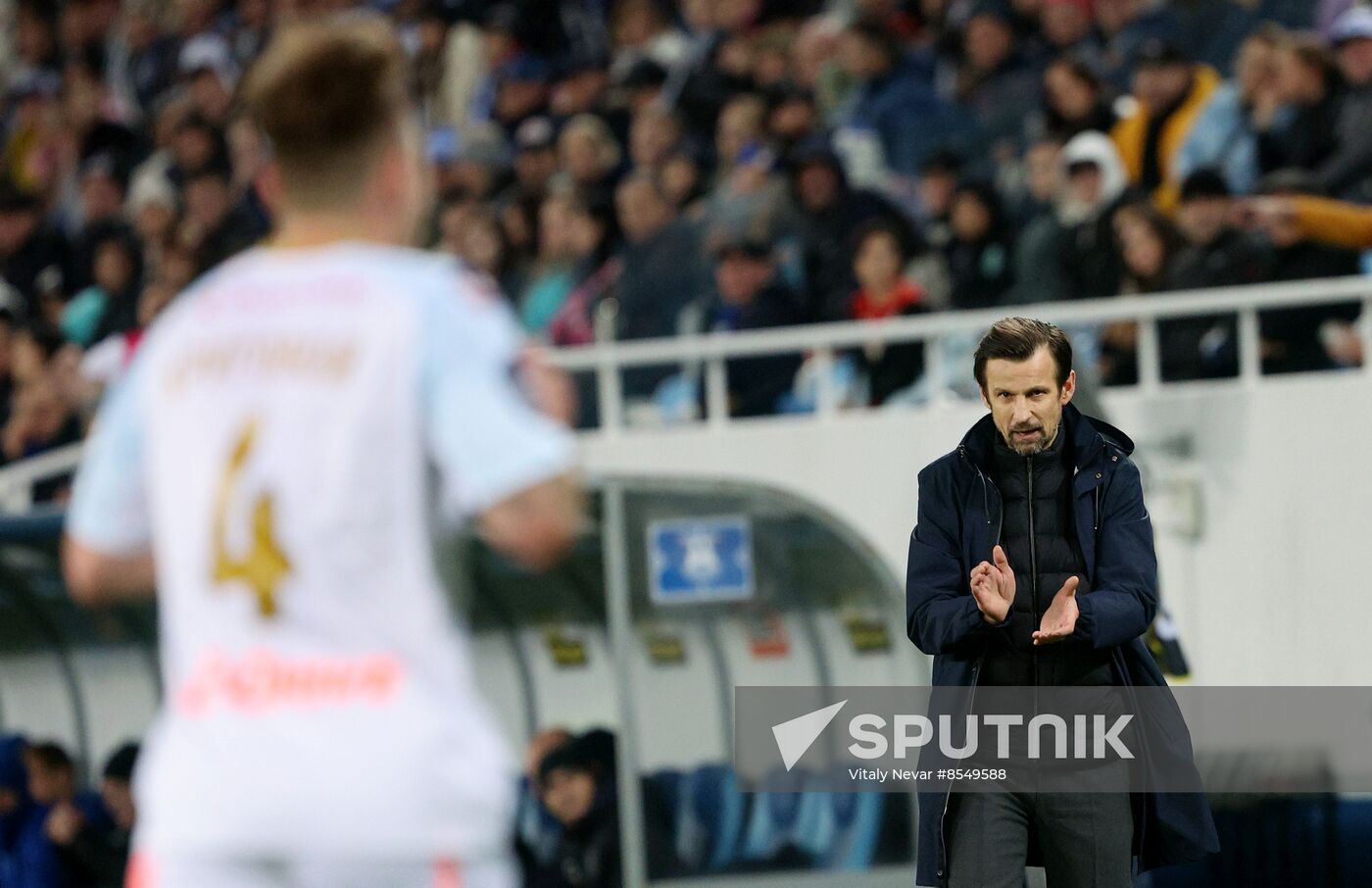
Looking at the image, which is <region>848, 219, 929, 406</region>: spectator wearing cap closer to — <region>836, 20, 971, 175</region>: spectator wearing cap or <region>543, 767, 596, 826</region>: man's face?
<region>836, 20, 971, 175</region>: spectator wearing cap

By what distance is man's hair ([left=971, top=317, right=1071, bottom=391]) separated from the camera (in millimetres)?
4098

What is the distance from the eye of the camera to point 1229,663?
25.3 ft

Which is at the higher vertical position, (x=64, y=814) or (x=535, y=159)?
(x=535, y=159)

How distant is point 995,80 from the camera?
1043 centimetres

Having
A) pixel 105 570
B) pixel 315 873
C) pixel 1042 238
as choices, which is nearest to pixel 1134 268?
pixel 1042 238

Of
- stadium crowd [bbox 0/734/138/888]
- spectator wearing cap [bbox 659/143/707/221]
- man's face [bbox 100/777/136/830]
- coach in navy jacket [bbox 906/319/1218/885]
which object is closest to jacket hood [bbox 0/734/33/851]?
stadium crowd [bbox 0/734/138/888]

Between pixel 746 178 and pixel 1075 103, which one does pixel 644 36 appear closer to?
pixel 746 178

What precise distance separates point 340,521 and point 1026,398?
1859 millimetres

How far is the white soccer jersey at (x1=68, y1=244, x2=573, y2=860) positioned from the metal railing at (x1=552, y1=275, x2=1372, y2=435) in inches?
218

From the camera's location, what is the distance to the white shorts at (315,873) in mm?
2514

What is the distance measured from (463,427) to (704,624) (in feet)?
16.7

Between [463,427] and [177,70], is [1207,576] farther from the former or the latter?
[177,70]

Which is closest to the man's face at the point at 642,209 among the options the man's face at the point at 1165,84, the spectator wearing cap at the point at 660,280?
the spectator wearing cap at the point at 660,280

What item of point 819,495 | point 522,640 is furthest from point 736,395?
point 522,640
